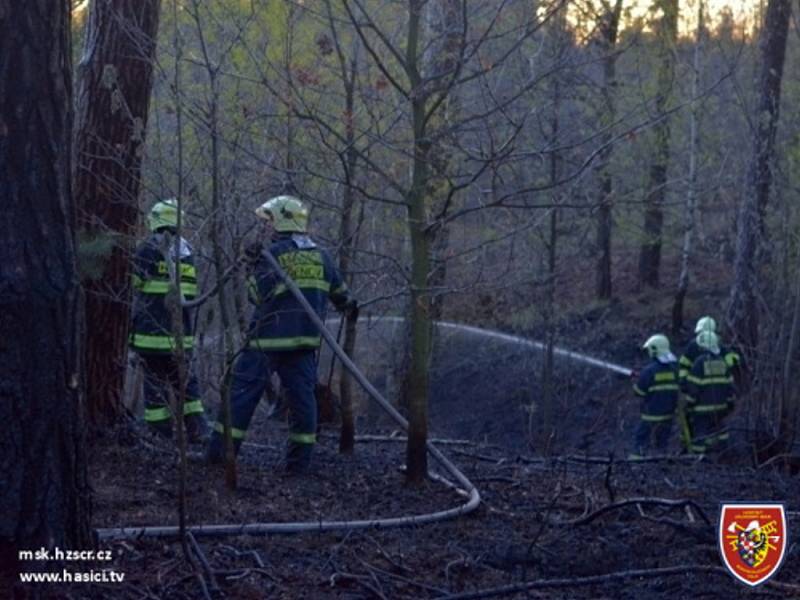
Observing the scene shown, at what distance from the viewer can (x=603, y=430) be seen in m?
21.4

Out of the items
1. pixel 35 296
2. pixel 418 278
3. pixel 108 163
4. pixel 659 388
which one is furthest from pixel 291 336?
pixel 659 388

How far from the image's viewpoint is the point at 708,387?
15.1 meters

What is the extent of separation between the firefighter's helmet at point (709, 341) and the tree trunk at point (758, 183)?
0.29m

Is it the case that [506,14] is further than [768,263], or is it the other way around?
[768,263]

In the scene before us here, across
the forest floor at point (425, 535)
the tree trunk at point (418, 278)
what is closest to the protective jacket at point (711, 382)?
the forest floor at point (425, 535)

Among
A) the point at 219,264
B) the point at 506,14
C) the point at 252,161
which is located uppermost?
the point at 506,14

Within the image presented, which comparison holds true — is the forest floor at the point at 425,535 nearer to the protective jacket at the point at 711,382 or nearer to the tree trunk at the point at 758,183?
the tree trunk at the point at 758,183

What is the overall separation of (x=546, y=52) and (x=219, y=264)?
154 inches

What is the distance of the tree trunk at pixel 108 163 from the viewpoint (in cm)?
829

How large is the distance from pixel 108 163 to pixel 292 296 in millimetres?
1539

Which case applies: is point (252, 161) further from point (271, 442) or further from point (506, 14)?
point (271, 442)

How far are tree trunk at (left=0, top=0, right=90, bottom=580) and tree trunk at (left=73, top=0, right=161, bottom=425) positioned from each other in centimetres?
342

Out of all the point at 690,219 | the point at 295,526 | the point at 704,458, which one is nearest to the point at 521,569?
the point at 295,526

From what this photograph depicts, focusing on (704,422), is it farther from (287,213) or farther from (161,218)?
(161,218)
